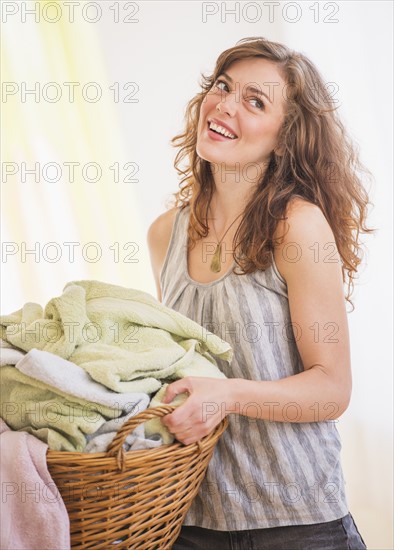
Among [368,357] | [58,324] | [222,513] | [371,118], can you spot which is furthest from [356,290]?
[58,324]

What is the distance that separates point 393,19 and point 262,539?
4.27ft

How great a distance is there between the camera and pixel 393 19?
1.83 m

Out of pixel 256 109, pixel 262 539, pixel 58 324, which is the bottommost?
pixel 262 539

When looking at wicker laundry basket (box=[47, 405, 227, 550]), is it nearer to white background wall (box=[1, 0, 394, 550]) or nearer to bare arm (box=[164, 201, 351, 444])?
bare arm (box=[164, 201, 351, 444])

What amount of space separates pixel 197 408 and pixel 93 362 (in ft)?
0.53

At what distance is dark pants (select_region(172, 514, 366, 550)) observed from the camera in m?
1.20

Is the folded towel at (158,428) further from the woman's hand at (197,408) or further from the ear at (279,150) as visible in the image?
the ear at (279,150)

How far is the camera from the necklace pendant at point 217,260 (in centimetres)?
139

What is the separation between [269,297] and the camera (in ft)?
4.28

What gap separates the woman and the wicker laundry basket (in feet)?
0.20

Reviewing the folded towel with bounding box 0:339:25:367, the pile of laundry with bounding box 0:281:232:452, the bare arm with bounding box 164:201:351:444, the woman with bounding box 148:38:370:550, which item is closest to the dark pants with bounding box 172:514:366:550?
the woman with bounding box 148:38:370:550

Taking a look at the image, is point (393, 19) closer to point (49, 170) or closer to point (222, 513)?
point (49, 170)

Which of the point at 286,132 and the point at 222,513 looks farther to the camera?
the point at 286,132

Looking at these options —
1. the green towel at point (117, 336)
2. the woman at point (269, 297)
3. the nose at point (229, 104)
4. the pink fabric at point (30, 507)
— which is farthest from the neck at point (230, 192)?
the pink fabric at point (30, 507)
